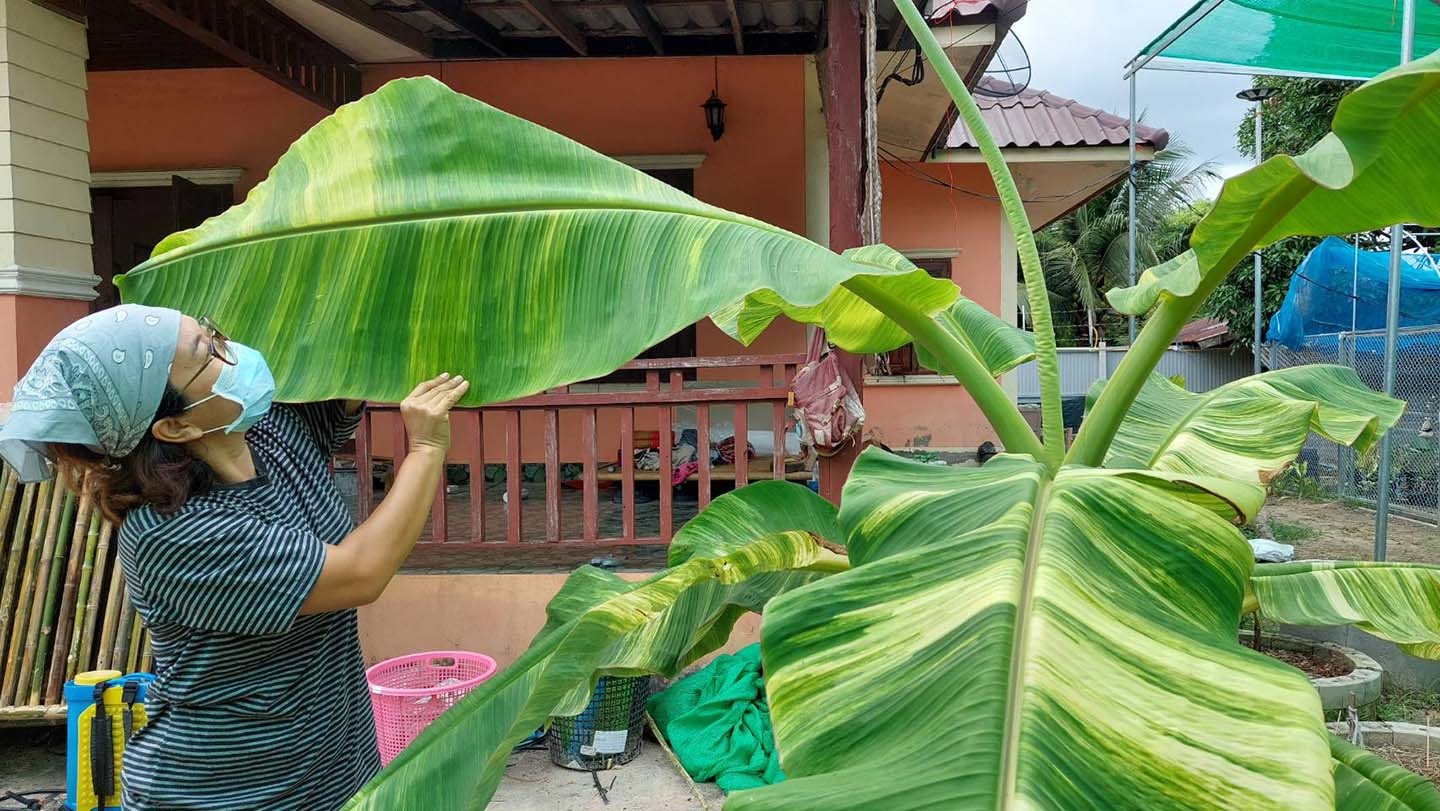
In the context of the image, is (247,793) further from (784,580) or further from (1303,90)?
(1303,90)

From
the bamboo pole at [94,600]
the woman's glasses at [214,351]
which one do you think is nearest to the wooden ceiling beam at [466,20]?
the bamboo pole at [94,600]

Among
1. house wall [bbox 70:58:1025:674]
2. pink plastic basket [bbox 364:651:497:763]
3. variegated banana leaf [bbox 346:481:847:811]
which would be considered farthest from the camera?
house wall [bbox 70:58:1025:674]

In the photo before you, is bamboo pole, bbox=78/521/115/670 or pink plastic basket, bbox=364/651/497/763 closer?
pink plastic basket, bbox=364/651/497/763

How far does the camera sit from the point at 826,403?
3621 mm

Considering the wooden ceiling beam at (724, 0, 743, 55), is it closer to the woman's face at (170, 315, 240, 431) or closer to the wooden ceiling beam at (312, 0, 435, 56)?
the wooden ceiling beam at (312, 0, 435, 56)

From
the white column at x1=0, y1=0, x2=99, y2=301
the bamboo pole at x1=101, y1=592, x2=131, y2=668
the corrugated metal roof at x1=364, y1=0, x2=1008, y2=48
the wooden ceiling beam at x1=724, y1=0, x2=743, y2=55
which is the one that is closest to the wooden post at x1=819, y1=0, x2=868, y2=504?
the corrugated metal roof at x1=364, y1=0, x2=1008, y2=48

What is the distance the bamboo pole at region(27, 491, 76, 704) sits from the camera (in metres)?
3.46

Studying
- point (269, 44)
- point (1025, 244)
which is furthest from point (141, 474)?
point (269, 44)

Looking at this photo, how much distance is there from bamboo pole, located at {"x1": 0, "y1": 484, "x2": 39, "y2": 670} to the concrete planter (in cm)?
516

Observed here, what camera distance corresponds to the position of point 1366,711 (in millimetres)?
3754

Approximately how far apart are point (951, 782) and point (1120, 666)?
20cm

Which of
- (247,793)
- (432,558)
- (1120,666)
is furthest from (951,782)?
(432,558)

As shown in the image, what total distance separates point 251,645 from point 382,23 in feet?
16.3

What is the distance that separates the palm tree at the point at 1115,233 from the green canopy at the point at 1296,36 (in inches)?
600
